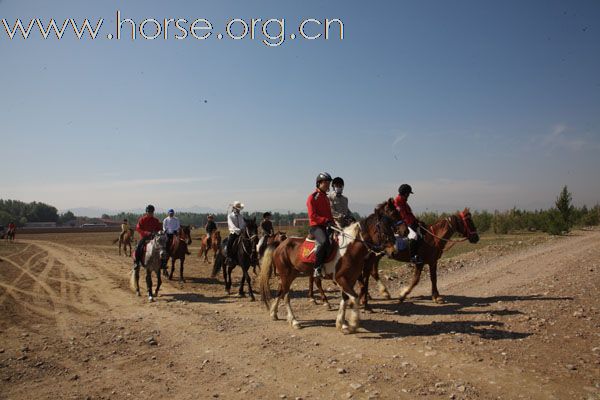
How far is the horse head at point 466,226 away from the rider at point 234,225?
697cm

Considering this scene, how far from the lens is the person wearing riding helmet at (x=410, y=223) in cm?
979

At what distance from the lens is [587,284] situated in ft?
32.9

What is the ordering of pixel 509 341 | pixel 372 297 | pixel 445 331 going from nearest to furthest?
1. pixel 509 341
2. pixel 445 331
3. pixel 372 297

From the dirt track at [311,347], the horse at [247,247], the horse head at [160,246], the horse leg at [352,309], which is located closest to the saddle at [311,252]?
the horse leg at [352,309]

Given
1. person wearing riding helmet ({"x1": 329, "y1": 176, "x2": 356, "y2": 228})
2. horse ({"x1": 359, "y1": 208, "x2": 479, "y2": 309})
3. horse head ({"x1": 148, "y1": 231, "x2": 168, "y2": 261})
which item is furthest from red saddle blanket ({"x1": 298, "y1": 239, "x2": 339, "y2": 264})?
horse head ({"x1": 148, "y1": 231, "x2": 168, "y2": 261})

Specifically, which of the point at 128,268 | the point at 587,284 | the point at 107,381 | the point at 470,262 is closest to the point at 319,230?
the point at 107,381

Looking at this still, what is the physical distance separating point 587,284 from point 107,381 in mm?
12195

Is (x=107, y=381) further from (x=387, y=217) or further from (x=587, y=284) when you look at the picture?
(x=587, y=284)

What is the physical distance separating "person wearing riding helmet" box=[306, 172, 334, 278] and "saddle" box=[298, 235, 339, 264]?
0.11 meters

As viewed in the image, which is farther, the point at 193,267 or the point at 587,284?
the point at 193,267

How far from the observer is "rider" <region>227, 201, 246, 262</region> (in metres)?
12.4

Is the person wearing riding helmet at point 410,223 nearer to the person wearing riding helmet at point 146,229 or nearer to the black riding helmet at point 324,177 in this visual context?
the black riding helmet at point 324,177

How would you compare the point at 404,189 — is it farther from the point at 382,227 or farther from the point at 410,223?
the point at 382,227

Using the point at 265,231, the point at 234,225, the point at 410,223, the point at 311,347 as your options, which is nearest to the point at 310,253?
the point at 311,347
